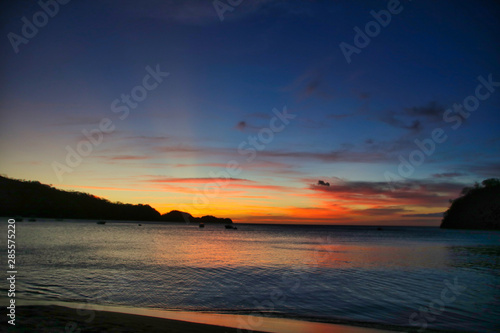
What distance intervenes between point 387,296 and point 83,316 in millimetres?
16881

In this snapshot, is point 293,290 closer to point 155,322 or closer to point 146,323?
point 155,322

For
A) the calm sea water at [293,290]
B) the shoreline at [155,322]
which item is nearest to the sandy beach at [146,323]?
the shoreline at [155,322]

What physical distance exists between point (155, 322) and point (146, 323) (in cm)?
44

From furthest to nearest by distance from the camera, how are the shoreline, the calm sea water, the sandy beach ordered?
the calm sea water
the shoreline
the sandy beach

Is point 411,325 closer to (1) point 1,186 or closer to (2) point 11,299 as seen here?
(2) point 11,299

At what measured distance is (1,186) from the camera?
180500 millimetres

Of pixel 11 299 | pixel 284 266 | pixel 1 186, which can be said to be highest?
pixel 1 186

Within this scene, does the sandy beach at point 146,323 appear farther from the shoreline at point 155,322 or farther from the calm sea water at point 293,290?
the calm sea water at point 293,290

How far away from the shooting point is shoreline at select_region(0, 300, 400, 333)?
35.4 ft

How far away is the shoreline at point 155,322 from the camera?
10805 mm

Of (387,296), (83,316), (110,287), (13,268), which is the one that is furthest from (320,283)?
(13,268)

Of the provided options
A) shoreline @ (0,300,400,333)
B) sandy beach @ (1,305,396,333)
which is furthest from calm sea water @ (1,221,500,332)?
sandy beach @ (1,305,396,333)

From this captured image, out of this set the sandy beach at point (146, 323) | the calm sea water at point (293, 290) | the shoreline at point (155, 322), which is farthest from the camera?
the calm sea water at point (293, 290)

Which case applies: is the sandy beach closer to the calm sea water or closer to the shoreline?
the shoreline
